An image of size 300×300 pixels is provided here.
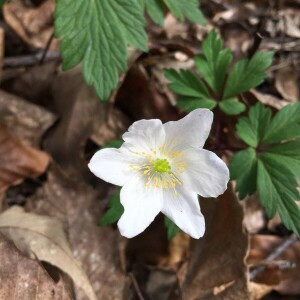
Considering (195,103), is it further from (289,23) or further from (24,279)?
(289,23)

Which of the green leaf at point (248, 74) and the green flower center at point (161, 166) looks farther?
the green leaf at point (248, 74)

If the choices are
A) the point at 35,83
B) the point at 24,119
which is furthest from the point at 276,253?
the point at 35,83

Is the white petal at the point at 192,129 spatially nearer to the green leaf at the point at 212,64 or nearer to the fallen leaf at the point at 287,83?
the green leaf at the point at 212,64

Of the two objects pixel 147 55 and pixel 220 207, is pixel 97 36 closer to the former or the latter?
pixel 147 55

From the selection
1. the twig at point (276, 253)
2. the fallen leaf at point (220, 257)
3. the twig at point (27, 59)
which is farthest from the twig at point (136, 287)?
the twig at point (27, 59)

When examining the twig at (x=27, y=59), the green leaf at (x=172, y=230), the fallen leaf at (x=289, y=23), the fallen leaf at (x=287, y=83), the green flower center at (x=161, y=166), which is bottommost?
the fallen leaf at (x=287, y=83)

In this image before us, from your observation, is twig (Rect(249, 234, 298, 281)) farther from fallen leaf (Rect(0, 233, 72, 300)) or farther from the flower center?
fallen leaf (Rect(0, 233, 72, 300))

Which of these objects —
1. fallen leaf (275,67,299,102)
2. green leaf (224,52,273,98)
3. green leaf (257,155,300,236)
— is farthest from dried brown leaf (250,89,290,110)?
green leaf (257,155,300,236)
